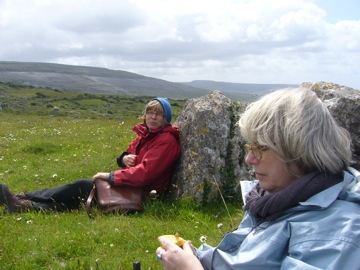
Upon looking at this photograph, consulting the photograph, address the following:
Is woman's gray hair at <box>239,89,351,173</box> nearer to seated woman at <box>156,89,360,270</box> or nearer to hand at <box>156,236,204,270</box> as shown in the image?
seated woman at <box>156,89,360,270</box>

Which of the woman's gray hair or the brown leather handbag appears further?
the brown leather handbag

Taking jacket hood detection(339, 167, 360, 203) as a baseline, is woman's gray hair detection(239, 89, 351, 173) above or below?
above

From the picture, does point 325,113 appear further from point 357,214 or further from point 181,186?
point 181,186

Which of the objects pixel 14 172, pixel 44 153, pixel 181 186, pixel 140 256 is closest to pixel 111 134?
→ pixel 44 153

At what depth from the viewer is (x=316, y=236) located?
300cm

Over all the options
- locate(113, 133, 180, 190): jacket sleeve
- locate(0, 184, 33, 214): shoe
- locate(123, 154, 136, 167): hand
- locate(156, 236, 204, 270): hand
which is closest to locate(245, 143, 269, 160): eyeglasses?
locate(156, 236, 204, 270): hand

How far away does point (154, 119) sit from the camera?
9.27 m

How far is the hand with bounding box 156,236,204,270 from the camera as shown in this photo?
3524mm

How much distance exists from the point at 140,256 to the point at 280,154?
381 cm

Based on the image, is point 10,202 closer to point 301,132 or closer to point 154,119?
point 154,119

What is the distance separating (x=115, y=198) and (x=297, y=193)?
231 inches

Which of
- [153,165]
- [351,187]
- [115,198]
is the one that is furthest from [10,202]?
[351,187]

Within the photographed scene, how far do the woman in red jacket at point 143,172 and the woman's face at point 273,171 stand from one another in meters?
5.48

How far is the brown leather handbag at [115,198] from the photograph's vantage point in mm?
8562
